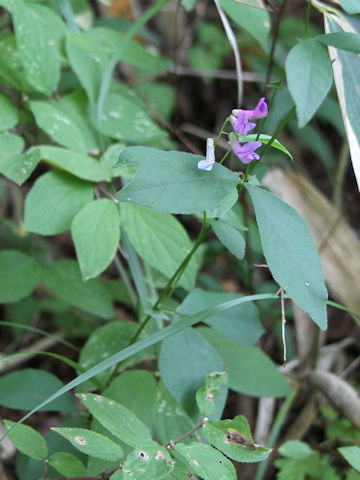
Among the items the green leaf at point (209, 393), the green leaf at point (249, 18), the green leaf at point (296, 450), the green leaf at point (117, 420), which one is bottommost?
the green leaf at point (296, 450)

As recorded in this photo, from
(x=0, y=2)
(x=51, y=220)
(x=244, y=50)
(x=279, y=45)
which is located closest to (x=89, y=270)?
(x=51, y=220)

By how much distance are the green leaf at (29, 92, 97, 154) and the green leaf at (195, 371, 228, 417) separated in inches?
24.0

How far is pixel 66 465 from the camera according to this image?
84cm

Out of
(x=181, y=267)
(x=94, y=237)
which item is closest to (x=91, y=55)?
(x=94, y=237)

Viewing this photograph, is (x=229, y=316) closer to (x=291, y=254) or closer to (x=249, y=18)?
(x=291, y=254)

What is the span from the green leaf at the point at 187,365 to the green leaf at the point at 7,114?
635 mm

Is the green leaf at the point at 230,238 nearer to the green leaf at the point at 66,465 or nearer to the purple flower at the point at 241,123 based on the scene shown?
the purple flower at the point at 241,123

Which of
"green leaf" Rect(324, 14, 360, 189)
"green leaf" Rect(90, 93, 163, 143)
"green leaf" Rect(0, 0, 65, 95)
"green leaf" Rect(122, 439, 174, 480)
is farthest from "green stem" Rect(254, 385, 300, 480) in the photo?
"green leaf" Rect(0, 0, 65, 95)

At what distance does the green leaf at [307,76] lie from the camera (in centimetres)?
65

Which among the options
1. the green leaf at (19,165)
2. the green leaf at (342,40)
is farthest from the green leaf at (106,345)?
the green leaf at (342,40)

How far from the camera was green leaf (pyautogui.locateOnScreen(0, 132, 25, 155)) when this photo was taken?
3.65ft

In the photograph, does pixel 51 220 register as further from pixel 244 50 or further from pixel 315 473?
pixel 244 50

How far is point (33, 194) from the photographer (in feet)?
3.47

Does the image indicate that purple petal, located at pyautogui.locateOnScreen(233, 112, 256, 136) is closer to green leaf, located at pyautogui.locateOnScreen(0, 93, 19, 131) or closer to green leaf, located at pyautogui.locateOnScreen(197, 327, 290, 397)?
green leaf, located at pyautogui.locateOnScreen(197, 327, 290, 397)
